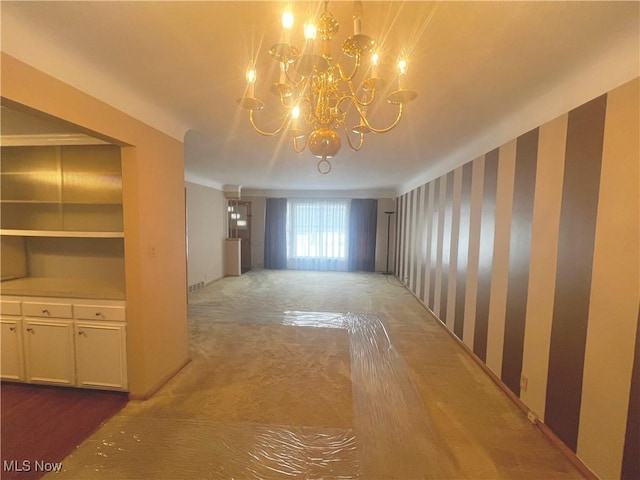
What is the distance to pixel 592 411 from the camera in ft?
4.97

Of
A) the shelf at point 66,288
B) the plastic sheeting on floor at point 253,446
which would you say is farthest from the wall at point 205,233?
the plastic sheeting on floor at point 253,446

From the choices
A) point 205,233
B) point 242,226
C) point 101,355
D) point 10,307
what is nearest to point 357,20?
point 101,355

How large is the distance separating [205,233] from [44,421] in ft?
14.8

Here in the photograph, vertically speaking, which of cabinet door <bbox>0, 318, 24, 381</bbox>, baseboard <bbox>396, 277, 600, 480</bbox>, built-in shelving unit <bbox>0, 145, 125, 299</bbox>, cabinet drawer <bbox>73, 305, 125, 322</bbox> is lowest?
baseboard <bbox>396, 277, 600, 480</bbox>

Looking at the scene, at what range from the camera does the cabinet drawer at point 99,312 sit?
2.15m

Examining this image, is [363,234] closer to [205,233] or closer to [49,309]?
[205,233]

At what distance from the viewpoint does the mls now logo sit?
155 cm

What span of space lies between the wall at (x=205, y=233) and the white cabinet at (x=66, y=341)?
3.16 m

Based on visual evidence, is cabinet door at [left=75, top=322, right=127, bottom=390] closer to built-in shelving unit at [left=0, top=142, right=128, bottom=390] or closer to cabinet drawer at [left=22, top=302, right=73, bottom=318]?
built-in shelving unit at [left=0, top=142, right=128, bottom=390]

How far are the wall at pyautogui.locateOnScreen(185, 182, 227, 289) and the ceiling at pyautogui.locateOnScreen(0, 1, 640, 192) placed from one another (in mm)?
3541

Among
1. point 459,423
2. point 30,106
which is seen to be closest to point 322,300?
point 459,423

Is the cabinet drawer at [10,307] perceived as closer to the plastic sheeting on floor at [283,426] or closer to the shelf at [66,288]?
the shelf at [66,288]

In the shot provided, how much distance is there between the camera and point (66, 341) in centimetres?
220

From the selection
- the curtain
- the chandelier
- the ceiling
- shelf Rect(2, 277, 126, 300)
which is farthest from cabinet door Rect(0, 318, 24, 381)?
the curtain
